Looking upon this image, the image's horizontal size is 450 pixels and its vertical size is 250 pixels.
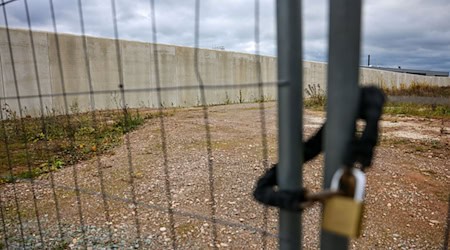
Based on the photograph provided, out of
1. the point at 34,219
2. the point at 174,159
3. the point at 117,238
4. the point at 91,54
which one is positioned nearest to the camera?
the point at 117,238

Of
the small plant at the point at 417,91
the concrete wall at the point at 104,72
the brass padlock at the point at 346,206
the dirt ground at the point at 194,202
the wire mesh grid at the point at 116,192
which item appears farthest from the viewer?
the small plant at the point at 417,91

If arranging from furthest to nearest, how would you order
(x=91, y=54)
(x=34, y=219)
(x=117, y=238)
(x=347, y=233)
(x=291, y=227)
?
(x=91, y=54) < (x=34, y=219) < (x=117, y=238) < (x=291, y=227) < (x=347, y=233)

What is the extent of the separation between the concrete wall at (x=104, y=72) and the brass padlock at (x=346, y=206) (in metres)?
2.81

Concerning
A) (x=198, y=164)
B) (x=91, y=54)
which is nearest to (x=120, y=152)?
(x=198, y=164)

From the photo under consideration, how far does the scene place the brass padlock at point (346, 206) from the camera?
381 mm

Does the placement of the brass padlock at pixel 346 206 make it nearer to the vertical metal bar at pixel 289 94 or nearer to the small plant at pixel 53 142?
the vertical metal bar at pixel 289 94

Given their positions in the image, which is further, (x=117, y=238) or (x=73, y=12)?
(x=117, y=238)

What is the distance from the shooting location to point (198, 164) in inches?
103

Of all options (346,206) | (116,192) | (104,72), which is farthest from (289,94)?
(104,72)

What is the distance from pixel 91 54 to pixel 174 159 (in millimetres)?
4231

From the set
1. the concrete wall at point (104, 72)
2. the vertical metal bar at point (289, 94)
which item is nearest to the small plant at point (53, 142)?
the concrete wall at point (104, 72)

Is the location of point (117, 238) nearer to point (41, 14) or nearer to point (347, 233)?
point (41, 14)

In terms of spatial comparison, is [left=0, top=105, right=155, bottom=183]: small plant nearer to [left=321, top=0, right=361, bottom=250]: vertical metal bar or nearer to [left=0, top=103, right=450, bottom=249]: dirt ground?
[left=0, top=103, right=450, bottom=249]: dirt ground

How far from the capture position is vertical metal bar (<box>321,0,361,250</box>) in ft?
1.39
